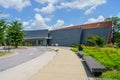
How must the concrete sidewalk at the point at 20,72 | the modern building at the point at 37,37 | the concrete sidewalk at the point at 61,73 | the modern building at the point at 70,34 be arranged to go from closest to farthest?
the concrete sidewalk at the point at 61,73 → the concrete sidewalk at the point at 20,72 → the modern building at the point at 70,34 → the modern building at the point at 37,37

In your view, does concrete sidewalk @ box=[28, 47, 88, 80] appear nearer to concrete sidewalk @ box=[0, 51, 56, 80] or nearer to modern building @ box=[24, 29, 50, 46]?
concrete sidewalk @ box=[0, 51, 56, 80]

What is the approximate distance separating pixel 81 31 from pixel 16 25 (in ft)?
63.5

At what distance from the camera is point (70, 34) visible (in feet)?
253

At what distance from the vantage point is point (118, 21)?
85.2 m

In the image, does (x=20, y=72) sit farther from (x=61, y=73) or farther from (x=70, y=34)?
(x=70, y=34)

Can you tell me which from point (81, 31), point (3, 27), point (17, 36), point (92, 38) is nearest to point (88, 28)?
point (81, 31)

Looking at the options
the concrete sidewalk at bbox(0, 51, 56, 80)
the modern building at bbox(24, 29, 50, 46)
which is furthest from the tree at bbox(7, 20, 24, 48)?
the concrete sidewalk at bbox(0, 51, 56, 80)

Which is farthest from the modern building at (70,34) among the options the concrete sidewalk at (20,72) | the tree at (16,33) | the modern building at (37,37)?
the concrete sidewalk at (20,72)

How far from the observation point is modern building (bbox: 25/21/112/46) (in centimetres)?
6266

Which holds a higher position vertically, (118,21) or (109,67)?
(118,21)

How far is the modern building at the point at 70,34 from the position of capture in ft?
206

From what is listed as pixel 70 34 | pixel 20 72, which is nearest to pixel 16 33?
pixel 70 34

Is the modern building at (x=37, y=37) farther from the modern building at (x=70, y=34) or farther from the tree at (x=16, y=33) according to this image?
the tree at (x=16, y=33)

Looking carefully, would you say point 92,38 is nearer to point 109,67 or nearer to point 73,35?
point 73,35
